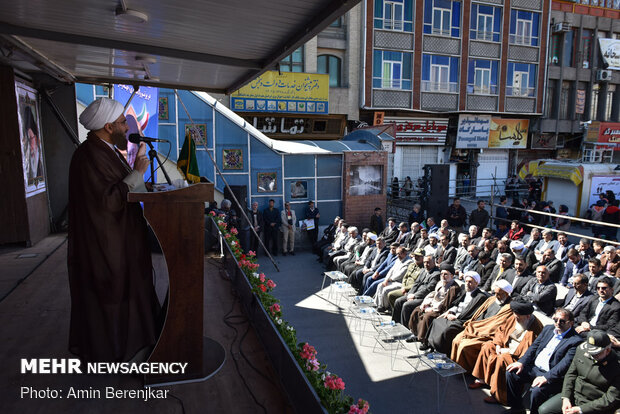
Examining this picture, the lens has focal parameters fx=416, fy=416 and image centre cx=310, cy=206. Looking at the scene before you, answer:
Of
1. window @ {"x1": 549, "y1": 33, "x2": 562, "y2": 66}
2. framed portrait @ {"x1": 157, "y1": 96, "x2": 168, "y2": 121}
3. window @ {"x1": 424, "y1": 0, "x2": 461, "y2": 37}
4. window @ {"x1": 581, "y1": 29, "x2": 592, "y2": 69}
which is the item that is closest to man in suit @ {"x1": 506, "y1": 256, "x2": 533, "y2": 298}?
framed portrait @ {"x1": 157, "y1": 96, "x2": 168, "y2": 121}

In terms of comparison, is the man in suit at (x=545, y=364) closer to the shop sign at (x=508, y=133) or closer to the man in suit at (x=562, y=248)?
the man in suit at (x=562, y=248)

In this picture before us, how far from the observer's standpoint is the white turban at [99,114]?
9.23 ft

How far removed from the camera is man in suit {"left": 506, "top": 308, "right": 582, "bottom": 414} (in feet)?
15.6

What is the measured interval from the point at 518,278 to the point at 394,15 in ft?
61.1

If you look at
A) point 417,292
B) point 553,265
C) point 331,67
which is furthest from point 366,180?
point 331,67

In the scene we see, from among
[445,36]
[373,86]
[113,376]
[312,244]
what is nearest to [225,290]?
[113,376]

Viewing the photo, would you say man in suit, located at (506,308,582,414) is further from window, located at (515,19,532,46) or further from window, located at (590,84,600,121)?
window, located at (590,84,600,121)

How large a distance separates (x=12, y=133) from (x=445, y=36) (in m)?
22.5

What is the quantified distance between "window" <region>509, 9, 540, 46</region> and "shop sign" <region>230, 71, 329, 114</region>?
495 inches

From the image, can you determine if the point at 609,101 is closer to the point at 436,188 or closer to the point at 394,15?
the point at 394,15

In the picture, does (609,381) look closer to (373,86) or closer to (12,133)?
(12,133)

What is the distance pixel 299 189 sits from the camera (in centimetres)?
1502

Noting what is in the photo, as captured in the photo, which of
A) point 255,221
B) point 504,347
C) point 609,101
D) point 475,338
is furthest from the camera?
point 609,101

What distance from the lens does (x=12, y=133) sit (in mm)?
5992
